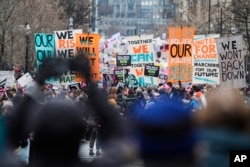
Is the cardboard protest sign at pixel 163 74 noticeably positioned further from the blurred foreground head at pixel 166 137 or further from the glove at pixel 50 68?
the blurred foreground head at pixel 166 137

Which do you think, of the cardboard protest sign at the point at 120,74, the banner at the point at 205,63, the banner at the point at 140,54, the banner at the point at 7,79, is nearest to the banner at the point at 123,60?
the cardboard protest sign at the point at 120,74

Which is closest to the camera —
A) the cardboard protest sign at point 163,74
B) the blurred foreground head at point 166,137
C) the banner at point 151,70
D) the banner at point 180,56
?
the blurred foreground head at point 166,137

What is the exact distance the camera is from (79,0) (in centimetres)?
8238

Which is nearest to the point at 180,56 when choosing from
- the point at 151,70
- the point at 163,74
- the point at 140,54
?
the point at 151,70

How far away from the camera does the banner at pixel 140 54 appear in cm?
3081

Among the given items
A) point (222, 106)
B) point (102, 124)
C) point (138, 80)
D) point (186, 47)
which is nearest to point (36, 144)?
point (102, 124)

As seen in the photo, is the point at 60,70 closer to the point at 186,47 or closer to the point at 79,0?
the point at 186,47

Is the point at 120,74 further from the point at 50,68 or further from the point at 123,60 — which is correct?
the point at 50,68

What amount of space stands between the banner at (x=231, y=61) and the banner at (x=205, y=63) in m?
2.35

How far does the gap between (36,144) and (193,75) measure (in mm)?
20742

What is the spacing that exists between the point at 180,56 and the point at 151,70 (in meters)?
3.79

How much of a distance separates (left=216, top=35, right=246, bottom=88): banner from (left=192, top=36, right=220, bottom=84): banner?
2.35 metres

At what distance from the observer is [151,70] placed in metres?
30.0

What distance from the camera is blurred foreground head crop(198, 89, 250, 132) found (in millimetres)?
4367
